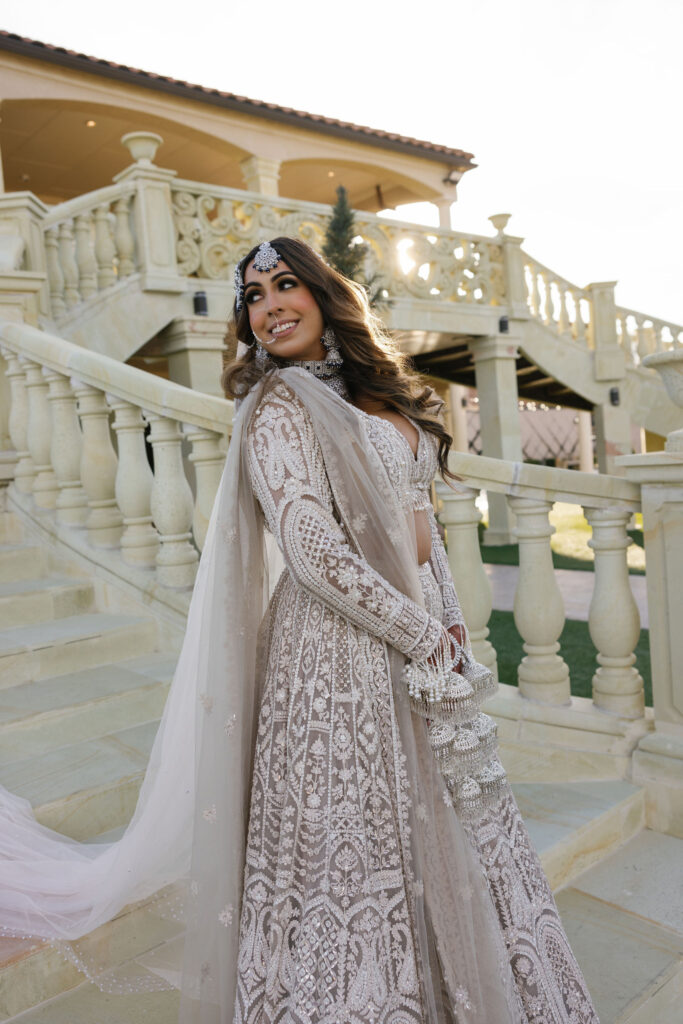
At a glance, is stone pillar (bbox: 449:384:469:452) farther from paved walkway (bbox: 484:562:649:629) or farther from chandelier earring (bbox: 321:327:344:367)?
chandelier earring (bbox: 321:327:344:367)

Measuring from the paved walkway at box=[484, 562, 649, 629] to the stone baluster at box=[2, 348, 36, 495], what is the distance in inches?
161

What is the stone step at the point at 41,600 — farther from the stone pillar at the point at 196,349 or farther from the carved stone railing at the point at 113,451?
the stone pillar at the point at 196,349

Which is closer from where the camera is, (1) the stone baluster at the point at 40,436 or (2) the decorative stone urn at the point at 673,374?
(2) the decorative stone urn at the point at 673,374

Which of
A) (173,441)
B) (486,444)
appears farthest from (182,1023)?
(486,444)

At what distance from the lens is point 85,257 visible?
7.71 m

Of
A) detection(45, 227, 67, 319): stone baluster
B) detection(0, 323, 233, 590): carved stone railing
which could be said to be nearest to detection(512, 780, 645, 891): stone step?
detection(0, 323, 233, 590): carved stone railing

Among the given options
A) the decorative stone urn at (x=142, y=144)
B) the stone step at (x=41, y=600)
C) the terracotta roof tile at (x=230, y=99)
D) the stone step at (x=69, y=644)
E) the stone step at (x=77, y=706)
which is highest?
the terracotta roof tile at (x=230, y=99)

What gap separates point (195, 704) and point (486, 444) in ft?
35.9

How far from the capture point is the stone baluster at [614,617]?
3.08m

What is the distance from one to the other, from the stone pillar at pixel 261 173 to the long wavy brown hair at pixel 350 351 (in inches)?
463

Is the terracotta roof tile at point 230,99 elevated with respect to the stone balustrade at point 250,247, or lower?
elevated

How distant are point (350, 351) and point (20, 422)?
114 inches


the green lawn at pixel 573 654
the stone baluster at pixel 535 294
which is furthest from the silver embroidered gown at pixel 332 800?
the stone baluster at pixel 535 294

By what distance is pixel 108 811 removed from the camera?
2654 millimetres
